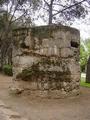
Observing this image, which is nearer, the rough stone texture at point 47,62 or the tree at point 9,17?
the rough stone texture at point 47,62

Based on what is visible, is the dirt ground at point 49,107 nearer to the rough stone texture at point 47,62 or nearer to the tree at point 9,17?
the rough stone texture at point 47,62

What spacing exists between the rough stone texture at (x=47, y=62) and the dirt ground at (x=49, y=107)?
466 millimetres

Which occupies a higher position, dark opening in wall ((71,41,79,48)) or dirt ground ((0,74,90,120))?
dark opening in wall ((71,41,79,48))

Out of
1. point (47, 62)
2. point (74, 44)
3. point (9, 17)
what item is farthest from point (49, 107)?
point (9, 17)

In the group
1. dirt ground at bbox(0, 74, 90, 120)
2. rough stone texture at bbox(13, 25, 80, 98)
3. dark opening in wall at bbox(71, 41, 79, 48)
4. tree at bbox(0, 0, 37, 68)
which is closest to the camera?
dirt ground at bbox(0, 74, 90, 120)

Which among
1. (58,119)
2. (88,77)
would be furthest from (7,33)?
(58,119)

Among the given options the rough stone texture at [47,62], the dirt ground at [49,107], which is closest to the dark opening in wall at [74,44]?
the rough stone texture at [47,62]

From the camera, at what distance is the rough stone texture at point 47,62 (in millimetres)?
9719

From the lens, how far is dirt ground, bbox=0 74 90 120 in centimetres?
694

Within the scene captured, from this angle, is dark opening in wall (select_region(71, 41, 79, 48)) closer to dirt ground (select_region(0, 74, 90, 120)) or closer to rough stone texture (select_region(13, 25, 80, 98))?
rough stone texture (select_region(13, 25, 80, 98))

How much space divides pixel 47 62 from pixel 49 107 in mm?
2160

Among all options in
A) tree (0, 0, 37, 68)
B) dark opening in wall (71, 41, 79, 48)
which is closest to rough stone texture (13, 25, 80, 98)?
dark opening in wall (71, 41, 79, 48)

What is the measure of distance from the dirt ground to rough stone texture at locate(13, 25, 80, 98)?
0.47 metres

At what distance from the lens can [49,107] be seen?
824 centimetres
